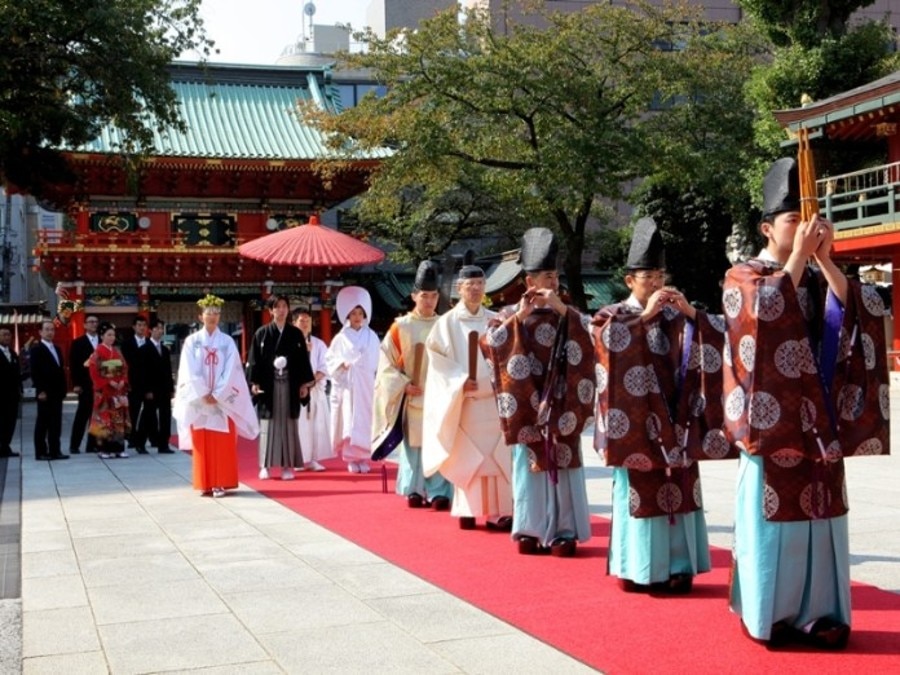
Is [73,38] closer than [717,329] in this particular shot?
No

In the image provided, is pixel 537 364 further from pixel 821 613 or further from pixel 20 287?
pixel 20 287

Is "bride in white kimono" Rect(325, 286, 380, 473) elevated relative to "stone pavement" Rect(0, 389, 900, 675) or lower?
elevated

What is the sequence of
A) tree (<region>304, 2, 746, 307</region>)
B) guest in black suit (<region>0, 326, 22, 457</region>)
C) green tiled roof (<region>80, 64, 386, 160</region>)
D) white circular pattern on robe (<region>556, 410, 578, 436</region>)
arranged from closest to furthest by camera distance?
white circular pattern on robe (<region>556, 410, 578, 436</region>) < guest in black suit (<region>0, 326, 22, 457</region>) < tree (<region>304, 2, 746, 307</region>) < green tiled roof (<region>80, 64, 386, 160</region>)

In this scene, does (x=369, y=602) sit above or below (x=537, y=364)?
below

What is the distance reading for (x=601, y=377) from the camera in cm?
490

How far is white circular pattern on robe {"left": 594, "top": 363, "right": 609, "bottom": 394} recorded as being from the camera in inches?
191

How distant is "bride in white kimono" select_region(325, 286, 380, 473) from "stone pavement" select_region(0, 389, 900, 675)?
2.52m

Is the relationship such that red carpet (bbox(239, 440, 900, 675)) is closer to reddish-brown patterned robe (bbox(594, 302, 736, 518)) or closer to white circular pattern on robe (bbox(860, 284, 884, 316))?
reddish-brown patterned robe (bbox(594, 302, 736, 518))

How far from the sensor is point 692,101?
72.5ft

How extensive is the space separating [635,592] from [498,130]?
1626cm

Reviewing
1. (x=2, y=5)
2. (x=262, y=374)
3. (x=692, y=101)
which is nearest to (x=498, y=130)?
(x=692, y=101)

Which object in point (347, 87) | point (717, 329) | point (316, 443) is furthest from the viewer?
point (347, 87)

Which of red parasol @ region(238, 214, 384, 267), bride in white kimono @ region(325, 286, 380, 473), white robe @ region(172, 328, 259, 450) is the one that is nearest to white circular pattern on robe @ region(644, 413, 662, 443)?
white robe @ region(172, 328, 259, 450)

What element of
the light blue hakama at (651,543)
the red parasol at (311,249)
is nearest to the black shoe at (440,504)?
the light blue hakama at (651,543)
